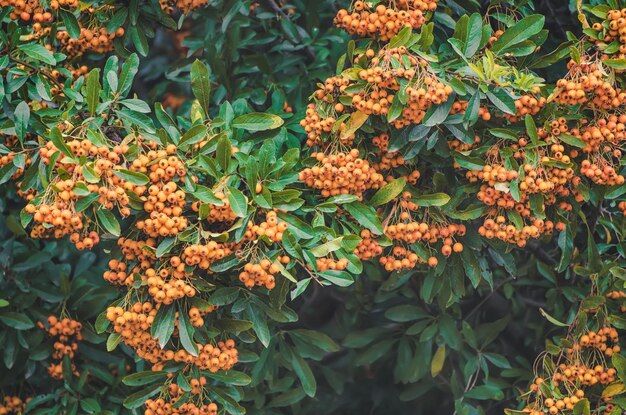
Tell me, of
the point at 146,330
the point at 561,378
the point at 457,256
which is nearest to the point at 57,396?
the point at 146,330

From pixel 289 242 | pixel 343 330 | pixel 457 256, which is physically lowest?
pixel 343 330

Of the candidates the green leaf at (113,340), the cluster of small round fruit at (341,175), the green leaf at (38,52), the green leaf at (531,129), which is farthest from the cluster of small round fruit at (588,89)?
the green leaf at (38,52)

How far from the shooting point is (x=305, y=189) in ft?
11.9

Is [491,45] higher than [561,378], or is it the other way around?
[491,45]

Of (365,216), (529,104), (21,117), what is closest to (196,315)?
(365,216)

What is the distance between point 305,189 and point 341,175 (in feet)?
0.75

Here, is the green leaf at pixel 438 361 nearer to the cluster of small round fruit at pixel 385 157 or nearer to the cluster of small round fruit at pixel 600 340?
the cluster of small round fruit at pixel 600 340

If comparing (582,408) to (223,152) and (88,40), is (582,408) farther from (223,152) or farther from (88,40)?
(88,40)

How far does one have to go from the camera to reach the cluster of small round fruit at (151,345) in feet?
11.0

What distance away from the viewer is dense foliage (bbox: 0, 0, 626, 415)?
3354mm

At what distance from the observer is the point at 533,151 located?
3.54 meters

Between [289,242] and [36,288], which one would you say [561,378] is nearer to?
[289,242]

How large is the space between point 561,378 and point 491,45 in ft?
4.50

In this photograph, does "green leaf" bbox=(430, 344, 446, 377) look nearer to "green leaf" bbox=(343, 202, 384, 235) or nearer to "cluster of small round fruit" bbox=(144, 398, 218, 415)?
"green leaf" bbox=(343, 202, 384, 235)
